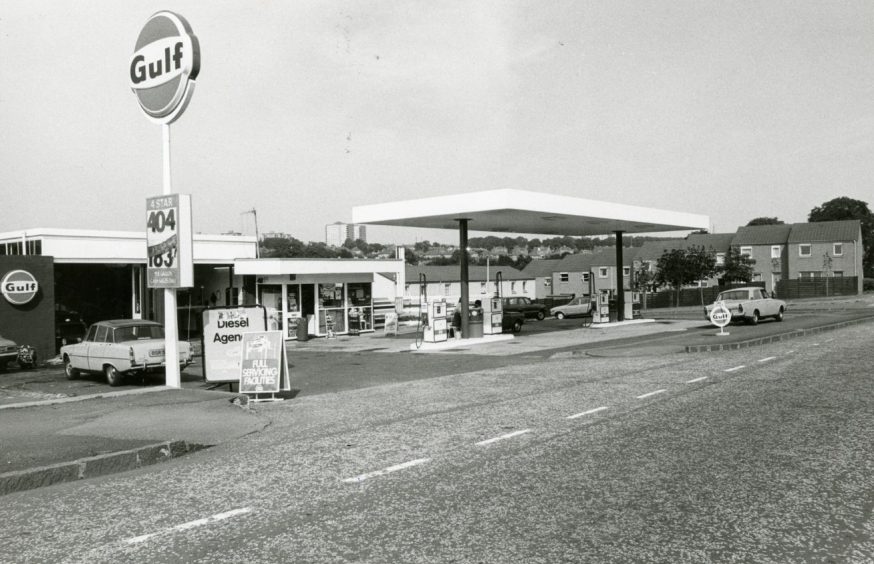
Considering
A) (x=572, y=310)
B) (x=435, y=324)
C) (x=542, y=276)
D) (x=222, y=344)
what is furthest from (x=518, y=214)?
(x=542, y=276)

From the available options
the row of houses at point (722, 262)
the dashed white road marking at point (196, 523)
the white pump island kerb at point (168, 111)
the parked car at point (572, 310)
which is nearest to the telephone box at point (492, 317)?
the white pump island kerb at point (168, 111)

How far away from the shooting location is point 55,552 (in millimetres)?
5184

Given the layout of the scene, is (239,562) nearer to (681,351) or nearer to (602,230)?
(681,351)

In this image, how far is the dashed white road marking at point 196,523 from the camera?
17.8ft

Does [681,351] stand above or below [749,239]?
below

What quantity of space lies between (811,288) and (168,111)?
67.2 metres

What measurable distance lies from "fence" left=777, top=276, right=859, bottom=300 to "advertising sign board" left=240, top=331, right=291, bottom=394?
2509 inches

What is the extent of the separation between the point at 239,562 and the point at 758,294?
30.8m

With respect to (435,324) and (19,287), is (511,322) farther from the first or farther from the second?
(19,287)

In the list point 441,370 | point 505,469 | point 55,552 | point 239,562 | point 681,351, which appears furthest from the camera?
point 681,351

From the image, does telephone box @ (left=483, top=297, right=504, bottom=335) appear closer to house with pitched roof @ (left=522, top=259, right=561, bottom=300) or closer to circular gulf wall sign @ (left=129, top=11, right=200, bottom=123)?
circular gulf wall sign @ (left=129, top=11, right=200, bottom=123)

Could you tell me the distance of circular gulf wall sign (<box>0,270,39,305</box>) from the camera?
22344mm

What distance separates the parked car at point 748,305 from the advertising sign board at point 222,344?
21537mm

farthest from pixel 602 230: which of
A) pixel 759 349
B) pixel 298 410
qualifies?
pixel 298 410
